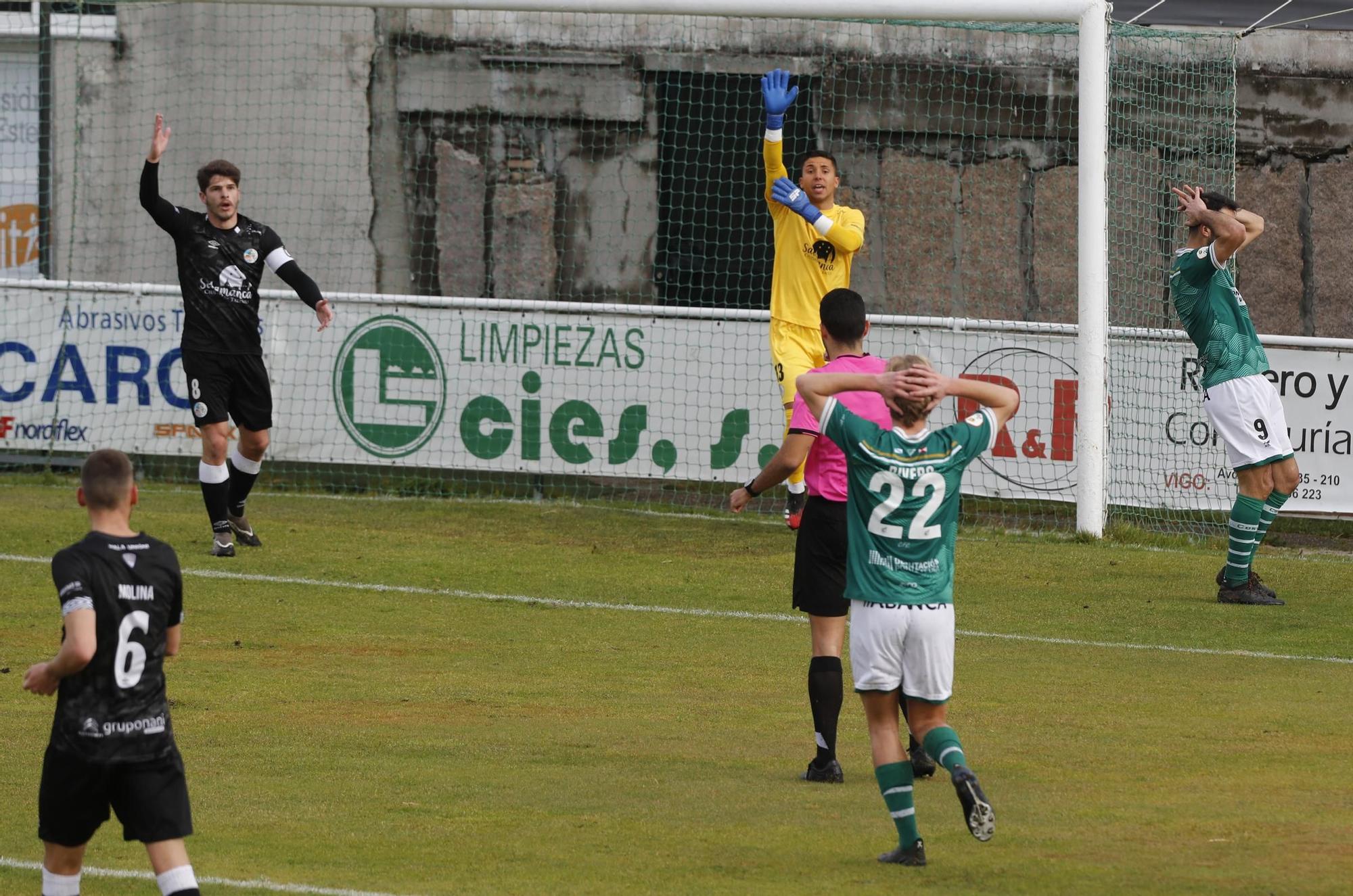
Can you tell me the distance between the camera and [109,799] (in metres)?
4.99

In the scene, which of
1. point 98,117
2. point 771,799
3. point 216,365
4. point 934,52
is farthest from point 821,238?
point 98,117

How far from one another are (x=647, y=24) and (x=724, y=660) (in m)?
9.90

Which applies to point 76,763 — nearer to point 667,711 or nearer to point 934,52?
point 667,711

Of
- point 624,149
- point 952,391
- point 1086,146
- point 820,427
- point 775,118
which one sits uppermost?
point 624,149

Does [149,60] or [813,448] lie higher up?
[149,60]

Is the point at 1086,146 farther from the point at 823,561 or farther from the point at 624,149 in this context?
the point at 823,561

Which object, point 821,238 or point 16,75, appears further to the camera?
point 16,75

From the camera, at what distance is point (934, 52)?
17.6 metres

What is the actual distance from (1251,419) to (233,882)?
7.28 m

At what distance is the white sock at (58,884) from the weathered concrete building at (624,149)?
13.3m

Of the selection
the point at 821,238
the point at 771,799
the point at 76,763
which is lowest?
the point at 771,799

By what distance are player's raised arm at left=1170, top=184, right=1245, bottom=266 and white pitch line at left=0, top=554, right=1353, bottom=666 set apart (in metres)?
2.44

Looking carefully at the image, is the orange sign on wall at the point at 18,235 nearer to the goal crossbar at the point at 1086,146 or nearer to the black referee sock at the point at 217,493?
the black referee sock at the point at 217,493

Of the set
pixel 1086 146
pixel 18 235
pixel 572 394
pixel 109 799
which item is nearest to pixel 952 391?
pixel 109 799
